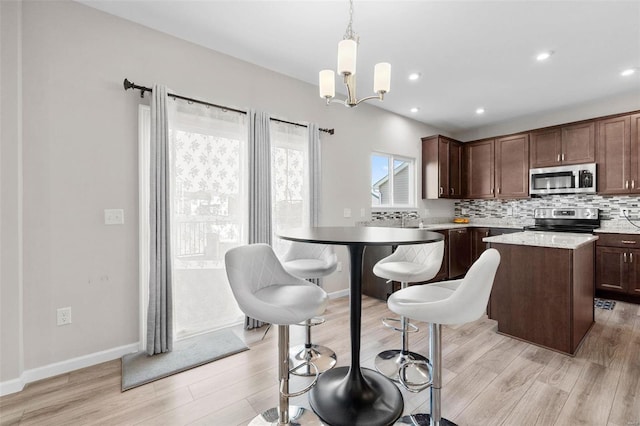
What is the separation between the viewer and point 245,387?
1.87 metres

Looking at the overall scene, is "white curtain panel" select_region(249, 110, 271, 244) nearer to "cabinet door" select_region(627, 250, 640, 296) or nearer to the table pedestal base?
the table pedestal base

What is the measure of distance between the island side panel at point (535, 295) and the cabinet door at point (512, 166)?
8.62ft

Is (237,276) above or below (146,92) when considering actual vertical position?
below

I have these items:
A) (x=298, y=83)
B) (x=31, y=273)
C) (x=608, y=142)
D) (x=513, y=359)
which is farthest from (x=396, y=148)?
(x=31, y=273)

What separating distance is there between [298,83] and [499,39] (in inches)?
80.9

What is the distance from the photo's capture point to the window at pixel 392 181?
14.5 ft

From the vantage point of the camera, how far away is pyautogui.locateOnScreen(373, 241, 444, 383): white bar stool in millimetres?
2000

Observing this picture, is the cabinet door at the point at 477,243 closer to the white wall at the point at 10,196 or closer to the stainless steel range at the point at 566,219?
the stainless steel range at the point at 566,219

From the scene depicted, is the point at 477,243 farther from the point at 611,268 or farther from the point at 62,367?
the point at 62,367

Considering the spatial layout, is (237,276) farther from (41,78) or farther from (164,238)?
(41,78)

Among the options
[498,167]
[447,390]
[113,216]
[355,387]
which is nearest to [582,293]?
[447,390]

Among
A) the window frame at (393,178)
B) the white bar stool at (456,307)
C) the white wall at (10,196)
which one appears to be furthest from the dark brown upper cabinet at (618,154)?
the white wall at (10,196)

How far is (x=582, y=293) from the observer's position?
248cm

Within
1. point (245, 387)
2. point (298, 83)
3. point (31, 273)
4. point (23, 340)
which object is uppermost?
point (298, 83)
